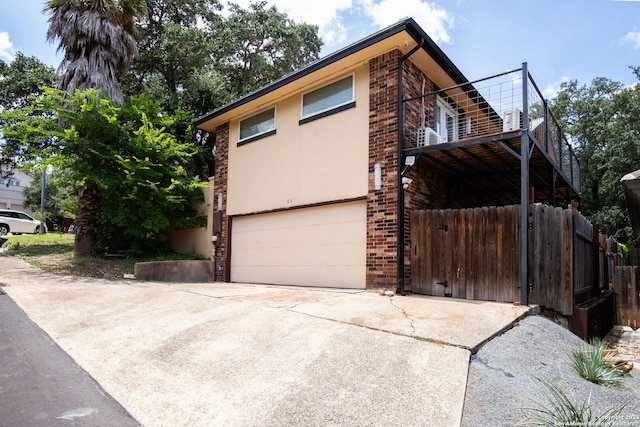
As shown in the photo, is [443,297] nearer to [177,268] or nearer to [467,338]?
[467,338]

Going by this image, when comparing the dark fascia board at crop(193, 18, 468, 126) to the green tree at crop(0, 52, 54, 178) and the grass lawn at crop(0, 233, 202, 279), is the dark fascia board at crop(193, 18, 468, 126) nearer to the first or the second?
the grass lawn at crop(0, 233, 202, 279)

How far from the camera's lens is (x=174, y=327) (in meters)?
4.90

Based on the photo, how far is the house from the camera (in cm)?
763

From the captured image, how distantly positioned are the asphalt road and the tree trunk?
26.8 feet

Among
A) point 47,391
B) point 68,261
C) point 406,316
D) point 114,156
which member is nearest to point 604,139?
point 406,316


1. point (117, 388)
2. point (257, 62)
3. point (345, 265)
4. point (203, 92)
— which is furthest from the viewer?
point (257, 62)

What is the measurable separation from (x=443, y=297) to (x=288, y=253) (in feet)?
13.0

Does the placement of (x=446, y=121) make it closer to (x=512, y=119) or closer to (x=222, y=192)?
(x=512, y=119)

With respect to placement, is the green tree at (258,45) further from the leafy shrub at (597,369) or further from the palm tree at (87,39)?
the leafy shrub at (597,369)

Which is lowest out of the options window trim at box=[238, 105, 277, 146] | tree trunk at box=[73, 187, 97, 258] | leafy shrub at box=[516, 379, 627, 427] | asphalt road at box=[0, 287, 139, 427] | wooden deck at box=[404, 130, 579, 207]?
asphalt road at box=[0, 287, 139, 427]

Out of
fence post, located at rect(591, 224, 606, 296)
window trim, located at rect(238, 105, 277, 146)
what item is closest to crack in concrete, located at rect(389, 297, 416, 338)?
fence post, located at rect(591, 224, 606, 296)

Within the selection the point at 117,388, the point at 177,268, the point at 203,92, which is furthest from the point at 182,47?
the point at 117,388

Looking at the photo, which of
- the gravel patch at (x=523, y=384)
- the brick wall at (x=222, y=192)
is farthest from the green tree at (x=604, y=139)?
the gravel patch at (x=523, y=384)

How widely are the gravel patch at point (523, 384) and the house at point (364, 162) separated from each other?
2183 mm
